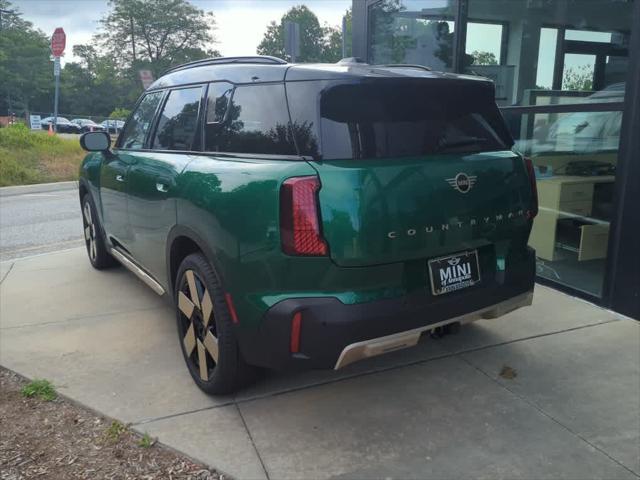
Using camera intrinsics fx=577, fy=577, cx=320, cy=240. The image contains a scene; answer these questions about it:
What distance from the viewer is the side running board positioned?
405 centimetres

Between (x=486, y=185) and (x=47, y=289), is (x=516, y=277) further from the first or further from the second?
(x=47, y=289)

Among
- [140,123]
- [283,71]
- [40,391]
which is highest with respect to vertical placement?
[283,71]

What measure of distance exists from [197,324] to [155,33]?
A: 58818 mm

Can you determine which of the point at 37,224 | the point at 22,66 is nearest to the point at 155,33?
the point at 22,66

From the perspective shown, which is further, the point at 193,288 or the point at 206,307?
the point at 193,288

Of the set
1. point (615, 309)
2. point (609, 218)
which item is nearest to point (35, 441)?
point (615, 309)

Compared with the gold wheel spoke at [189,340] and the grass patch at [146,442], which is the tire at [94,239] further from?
the grass patch at [146,442]

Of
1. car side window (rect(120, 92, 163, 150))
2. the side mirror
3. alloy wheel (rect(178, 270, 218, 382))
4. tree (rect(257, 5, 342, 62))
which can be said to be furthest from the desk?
tree (rect(257, 5, 342, 62))

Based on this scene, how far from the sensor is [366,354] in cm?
266

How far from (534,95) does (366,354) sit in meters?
4.05

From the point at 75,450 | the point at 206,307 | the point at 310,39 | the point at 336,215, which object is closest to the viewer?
the point at 336,215

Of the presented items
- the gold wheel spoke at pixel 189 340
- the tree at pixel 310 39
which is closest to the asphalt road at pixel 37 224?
the gold wheel spoke at pixel 189 340

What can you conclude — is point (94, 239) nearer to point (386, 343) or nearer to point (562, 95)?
point (386, 343)

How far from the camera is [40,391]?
334 centimetres
